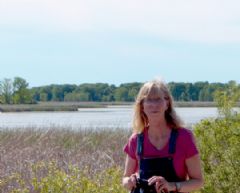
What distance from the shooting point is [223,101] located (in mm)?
7094

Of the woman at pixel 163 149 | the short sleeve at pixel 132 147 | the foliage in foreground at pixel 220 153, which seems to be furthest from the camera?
the foliage in foreground at pixel 220 153

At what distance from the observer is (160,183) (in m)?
4.24

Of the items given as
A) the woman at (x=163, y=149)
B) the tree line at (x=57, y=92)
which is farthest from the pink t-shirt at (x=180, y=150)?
the tree line at (x=57, y=92)

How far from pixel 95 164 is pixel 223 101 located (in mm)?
5587

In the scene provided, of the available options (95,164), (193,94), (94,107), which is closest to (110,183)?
(95,164)

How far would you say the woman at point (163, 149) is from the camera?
14.3 ft

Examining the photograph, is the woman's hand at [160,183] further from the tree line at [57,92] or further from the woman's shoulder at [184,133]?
the tree line at [57,92]

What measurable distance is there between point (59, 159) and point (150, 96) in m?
9.24

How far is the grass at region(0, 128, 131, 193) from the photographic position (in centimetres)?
722

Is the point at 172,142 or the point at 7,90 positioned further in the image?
the point at 7,90

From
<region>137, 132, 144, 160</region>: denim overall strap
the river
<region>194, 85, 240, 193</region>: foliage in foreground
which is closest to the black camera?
<region>137, 132, 144, 160</region>: denim overall strap

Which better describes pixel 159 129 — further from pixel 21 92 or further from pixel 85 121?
pixel 21 92

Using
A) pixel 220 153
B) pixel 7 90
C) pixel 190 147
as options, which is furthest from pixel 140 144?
pixel 7 90

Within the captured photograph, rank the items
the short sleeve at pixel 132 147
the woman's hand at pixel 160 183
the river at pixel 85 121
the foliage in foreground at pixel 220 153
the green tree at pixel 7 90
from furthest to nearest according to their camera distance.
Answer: the green tree at pixel 7 90 < the river at pixel 85 121 < the foliage in foreground at pixel 220 153 < the short sleeve at pixel 132 147 < the woman's hand at pixel 160 183
